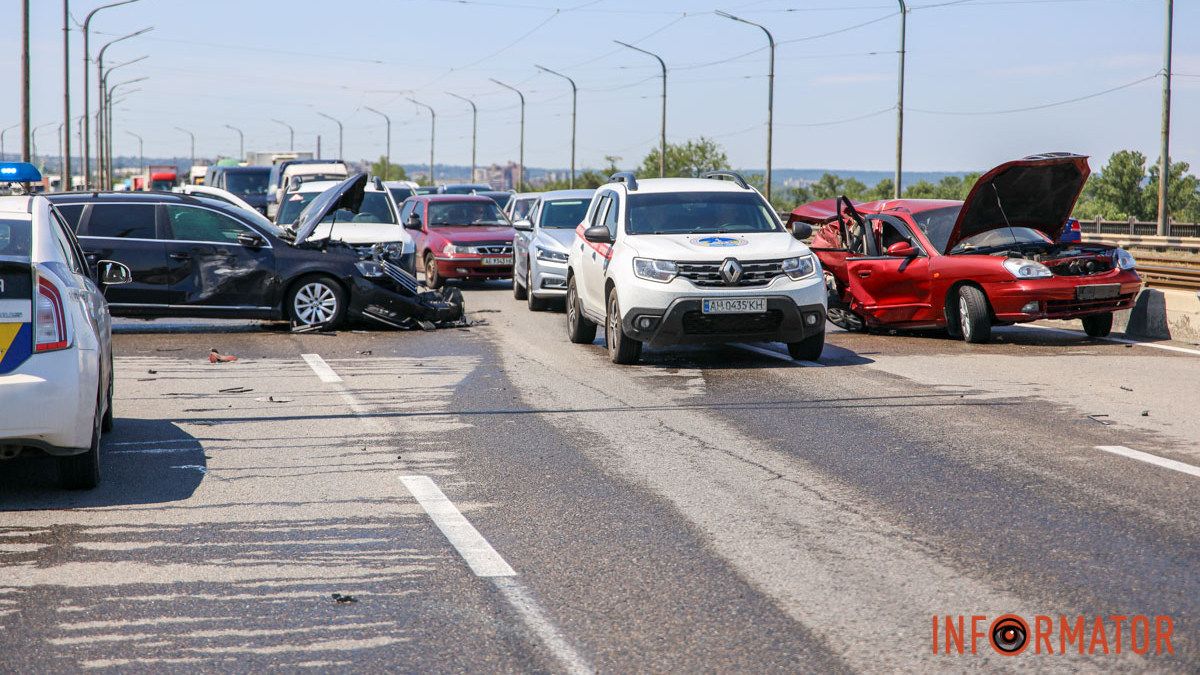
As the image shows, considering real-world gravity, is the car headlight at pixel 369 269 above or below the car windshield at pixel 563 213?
below

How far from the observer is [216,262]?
1641 cm

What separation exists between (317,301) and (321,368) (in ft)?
12.5

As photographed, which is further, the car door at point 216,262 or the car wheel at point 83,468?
the car door at point 216,262

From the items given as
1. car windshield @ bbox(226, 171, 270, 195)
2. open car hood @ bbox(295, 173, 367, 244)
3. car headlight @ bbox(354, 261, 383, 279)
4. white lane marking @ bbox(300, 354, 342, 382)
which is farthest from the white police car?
car windshield @ bbox(226, 171, 270, 195)

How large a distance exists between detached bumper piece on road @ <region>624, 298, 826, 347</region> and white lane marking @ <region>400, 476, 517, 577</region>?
5.36 metres

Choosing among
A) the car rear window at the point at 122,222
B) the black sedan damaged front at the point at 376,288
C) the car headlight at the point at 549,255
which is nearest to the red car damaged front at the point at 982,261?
the car headlight at the point at 549,255

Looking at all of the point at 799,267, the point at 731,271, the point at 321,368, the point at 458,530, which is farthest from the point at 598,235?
the point at 458,530

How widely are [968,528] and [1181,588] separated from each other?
3.95 ft

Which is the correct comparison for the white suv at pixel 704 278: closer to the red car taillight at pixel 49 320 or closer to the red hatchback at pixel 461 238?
the red car taillight at pixel 49 320

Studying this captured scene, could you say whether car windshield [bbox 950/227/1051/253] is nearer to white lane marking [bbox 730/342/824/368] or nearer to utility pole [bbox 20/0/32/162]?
white lane marking [bbox 730/342/824/368]

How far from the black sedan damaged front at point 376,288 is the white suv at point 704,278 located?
370cm

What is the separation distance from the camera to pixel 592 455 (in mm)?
8258

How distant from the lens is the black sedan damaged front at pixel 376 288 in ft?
54.7

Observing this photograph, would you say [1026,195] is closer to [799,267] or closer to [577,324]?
[799,267]
